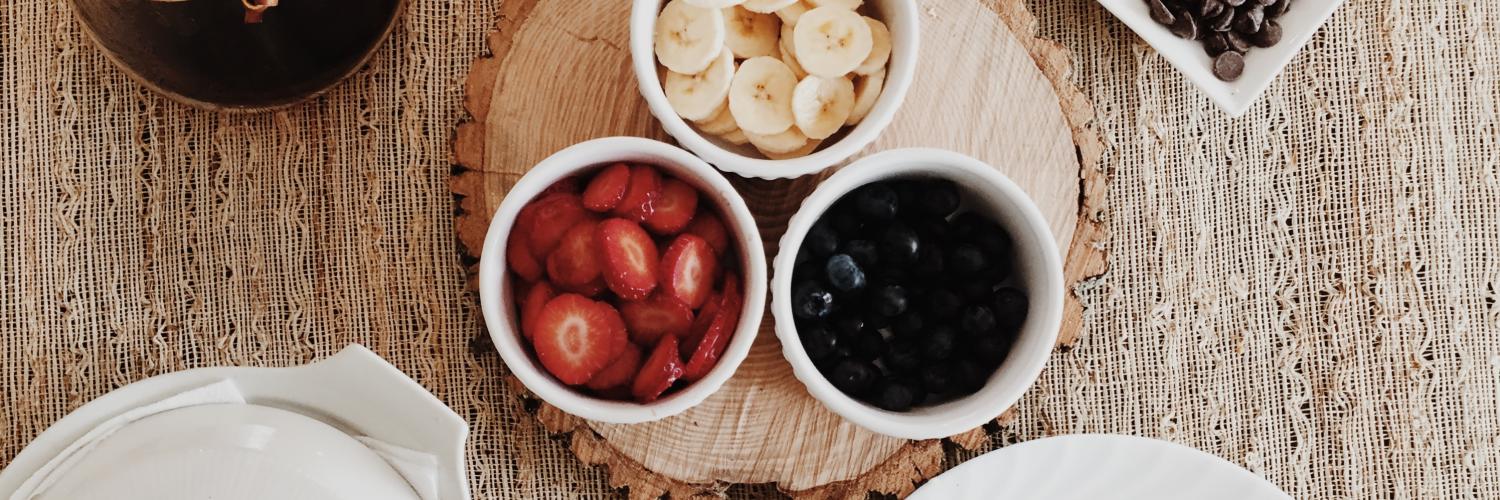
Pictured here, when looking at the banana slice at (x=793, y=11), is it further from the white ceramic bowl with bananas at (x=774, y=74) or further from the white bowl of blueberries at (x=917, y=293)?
the white bowl of blueberries at (x=917, y=293)

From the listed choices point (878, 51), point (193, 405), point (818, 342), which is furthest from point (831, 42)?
point (193, 405)

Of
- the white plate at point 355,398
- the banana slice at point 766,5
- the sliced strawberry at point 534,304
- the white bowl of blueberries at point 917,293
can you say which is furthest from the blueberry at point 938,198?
the white plate at point 355,398

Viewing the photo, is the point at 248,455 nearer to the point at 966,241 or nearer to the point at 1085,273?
the point at 966,241

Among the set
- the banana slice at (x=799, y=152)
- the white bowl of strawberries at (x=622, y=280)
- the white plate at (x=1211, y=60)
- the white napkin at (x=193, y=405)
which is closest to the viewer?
the white napkin at (x=193, y=405)

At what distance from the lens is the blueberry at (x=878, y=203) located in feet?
3.27

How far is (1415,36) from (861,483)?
797 millimetres

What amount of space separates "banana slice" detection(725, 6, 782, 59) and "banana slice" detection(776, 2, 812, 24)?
25 millimetres

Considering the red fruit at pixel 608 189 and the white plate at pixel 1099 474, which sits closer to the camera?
the red fruit at pixel 608 189

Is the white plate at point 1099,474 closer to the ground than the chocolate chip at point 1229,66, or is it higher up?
closer to the ground

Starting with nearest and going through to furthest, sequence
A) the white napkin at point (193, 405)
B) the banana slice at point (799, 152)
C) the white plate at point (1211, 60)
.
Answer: the white napkin at point (193, 405), the banana slice at point (799, 152), the white plate at point (1211, 60)

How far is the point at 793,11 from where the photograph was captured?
1.02m

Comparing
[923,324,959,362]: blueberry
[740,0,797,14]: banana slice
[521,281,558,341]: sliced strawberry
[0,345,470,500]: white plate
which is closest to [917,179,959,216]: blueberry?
[923,324,959,362]: blueberry

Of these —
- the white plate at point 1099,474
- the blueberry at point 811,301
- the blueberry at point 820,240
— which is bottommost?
the white plate at point 1099,474

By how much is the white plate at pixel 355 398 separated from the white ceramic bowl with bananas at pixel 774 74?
12.1 inches
